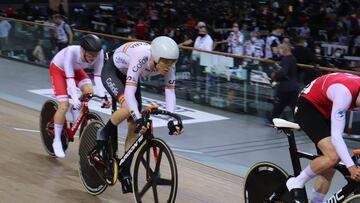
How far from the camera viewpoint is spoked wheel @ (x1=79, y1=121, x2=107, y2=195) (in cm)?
559

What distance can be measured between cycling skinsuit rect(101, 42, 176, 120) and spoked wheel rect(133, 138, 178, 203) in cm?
32

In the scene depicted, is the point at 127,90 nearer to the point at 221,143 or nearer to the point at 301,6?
the point at 221,143

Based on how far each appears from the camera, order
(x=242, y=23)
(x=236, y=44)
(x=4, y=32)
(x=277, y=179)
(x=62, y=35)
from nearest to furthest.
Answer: (x=277, y=179) → (x=236, y=44) → (x=62, y=35) → (x=4, y=32) → (x=242, y=23)

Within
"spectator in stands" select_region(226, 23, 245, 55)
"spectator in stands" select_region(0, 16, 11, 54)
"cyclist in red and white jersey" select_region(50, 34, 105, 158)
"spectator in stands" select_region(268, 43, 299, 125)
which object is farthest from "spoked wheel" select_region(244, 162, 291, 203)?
"spectator in stands" select_region(0, 16, 11, 54)

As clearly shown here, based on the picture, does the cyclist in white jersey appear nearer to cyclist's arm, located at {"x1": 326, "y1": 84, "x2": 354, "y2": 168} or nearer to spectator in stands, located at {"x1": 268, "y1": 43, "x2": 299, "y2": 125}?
cyclist's arm, located at {"x1": 326, "y1": 84, "x2": 354, "y2": 168}

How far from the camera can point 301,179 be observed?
414cm

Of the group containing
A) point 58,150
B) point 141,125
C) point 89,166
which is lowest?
point 58,150

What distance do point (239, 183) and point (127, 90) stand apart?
206 cm

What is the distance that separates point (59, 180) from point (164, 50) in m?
2.27

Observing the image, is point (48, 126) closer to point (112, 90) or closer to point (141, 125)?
point (112, 90)

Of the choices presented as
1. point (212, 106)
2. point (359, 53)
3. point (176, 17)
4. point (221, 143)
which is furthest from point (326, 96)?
point (176, 17)

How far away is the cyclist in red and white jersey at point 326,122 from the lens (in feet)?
12.4

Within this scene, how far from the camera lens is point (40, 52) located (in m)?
15.0

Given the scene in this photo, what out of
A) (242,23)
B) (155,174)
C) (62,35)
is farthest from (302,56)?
(242,23)
